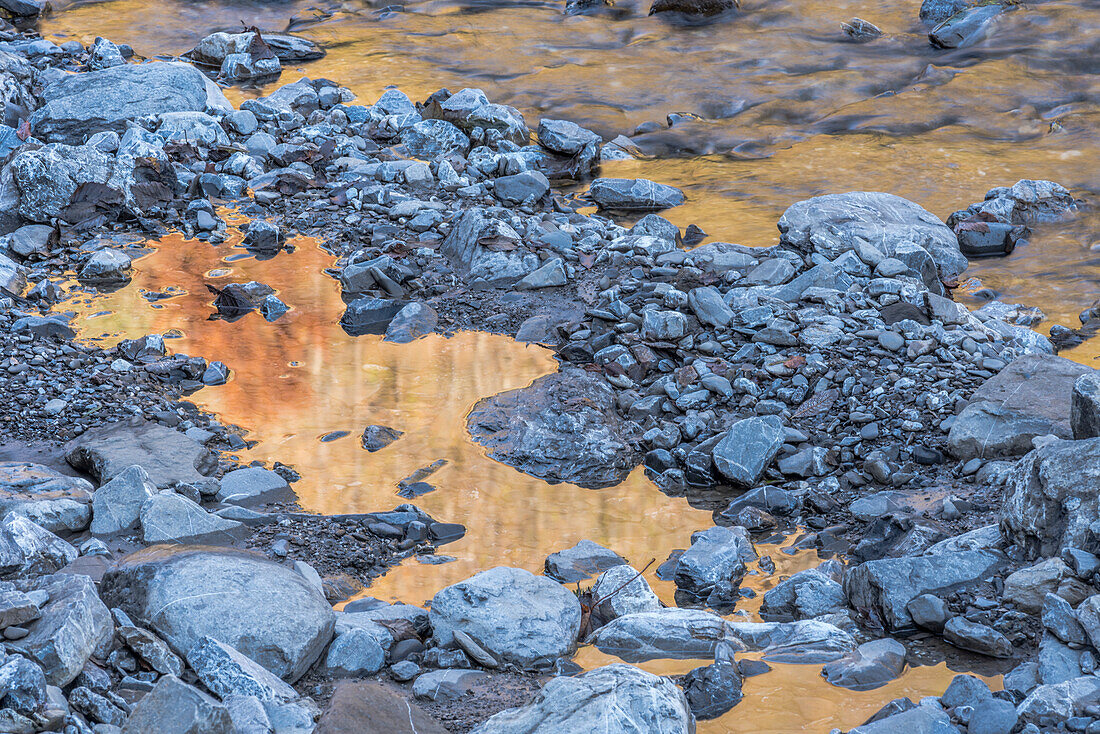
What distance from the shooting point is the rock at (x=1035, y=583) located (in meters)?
2.73

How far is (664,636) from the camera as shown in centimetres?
285

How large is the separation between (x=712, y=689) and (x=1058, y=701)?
0.83 metres

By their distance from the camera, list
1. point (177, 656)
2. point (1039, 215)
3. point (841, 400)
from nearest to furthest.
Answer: point (177, 656) < point (841, 400) < point (1039, 215)

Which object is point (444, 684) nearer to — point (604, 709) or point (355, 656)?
point (355, 656)

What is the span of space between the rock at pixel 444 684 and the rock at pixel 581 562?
0.68 m

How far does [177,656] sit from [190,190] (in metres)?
4.64

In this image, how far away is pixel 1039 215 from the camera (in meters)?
6.44

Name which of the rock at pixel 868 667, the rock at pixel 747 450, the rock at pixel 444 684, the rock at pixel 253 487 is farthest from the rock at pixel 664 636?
the rock at pixel 253 487

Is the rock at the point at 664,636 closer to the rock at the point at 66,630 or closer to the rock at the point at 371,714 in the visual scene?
the rock at the point at 371,714

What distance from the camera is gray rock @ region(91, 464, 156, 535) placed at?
10.9 feet

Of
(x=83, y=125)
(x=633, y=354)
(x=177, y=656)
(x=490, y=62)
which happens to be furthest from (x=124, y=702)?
(x=490, y=62)

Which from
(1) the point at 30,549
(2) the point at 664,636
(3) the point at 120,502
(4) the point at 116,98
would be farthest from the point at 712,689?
(4) the point at 116,98

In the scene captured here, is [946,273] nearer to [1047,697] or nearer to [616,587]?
[616,587]

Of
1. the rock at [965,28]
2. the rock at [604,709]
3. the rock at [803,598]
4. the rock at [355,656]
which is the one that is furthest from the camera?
the rock at [965,28]
